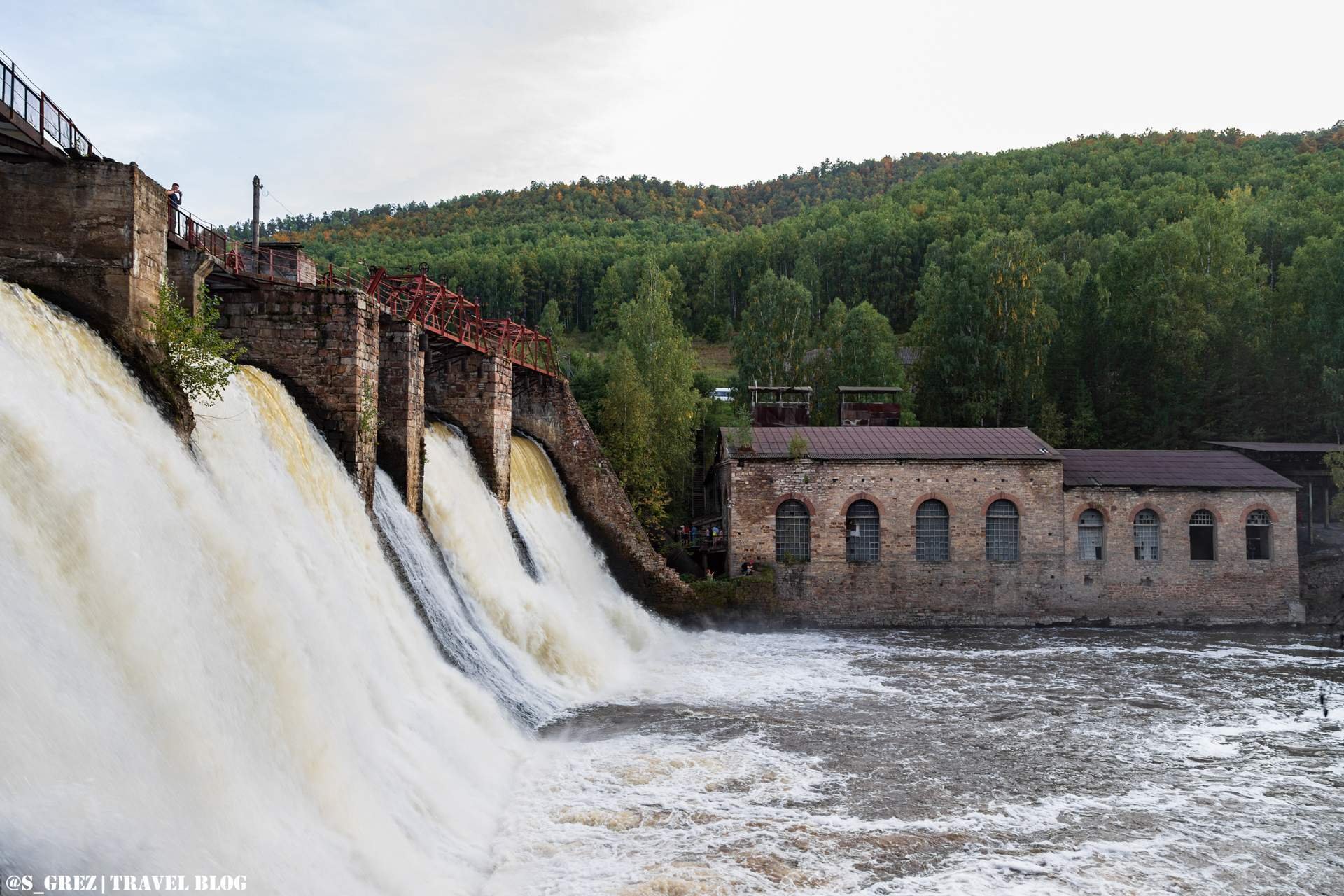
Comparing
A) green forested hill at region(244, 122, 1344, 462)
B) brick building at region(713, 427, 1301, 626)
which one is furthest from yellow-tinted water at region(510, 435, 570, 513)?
green forested hill at region(244, 122, 1344, 462)

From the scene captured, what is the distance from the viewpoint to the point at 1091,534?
3066 cm

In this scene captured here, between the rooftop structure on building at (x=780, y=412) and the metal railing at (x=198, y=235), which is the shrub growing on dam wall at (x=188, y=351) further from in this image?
the rooftop structure on building at (x=780, y=412)

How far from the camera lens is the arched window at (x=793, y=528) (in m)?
30.0

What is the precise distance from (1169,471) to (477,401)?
23150 mm

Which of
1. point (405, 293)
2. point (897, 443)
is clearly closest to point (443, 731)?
point (405, 293)

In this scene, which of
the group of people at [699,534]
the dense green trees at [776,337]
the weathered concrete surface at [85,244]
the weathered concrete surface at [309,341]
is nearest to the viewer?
the weathered concrete surface at [85,244]

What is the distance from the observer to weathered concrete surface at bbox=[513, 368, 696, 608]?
2741cm

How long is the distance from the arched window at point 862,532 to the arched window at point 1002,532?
3.65 metres

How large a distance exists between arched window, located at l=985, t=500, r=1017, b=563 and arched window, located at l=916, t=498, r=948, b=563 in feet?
4.43

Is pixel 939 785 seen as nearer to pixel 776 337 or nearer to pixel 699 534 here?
pixel 699 534

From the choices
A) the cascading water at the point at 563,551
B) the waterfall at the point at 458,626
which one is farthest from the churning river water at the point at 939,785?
the cascading water at the point at 563,551

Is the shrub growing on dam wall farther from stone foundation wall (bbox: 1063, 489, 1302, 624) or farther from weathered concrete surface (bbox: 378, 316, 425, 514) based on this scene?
stone foundation wall (bbox: 1063, 489, 1302, 624)

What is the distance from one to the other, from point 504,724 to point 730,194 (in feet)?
513

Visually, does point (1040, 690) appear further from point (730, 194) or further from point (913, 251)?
point (730, 194)
